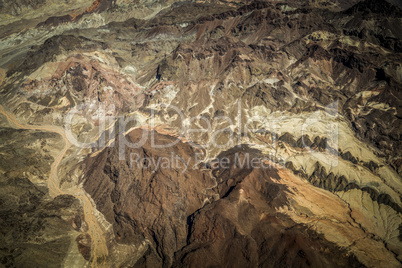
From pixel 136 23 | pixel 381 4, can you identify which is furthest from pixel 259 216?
pixel 136 23

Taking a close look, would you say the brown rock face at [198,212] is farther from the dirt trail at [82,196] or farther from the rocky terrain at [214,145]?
the dirt trail at [82,196]

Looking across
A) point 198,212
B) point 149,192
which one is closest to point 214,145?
point 149,192

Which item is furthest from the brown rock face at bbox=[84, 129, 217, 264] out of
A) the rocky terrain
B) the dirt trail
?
the dirt trail

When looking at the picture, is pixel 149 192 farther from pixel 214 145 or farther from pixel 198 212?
pixel 214 145

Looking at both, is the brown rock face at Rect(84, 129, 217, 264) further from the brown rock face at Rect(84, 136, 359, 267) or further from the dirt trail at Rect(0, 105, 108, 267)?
the dirt trail at Rect(0, 105, 108, 267)

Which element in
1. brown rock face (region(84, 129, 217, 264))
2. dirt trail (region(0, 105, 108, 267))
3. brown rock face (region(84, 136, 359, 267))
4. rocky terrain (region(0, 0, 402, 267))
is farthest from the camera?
brown rock face (region(84, 129, 217, 264))
